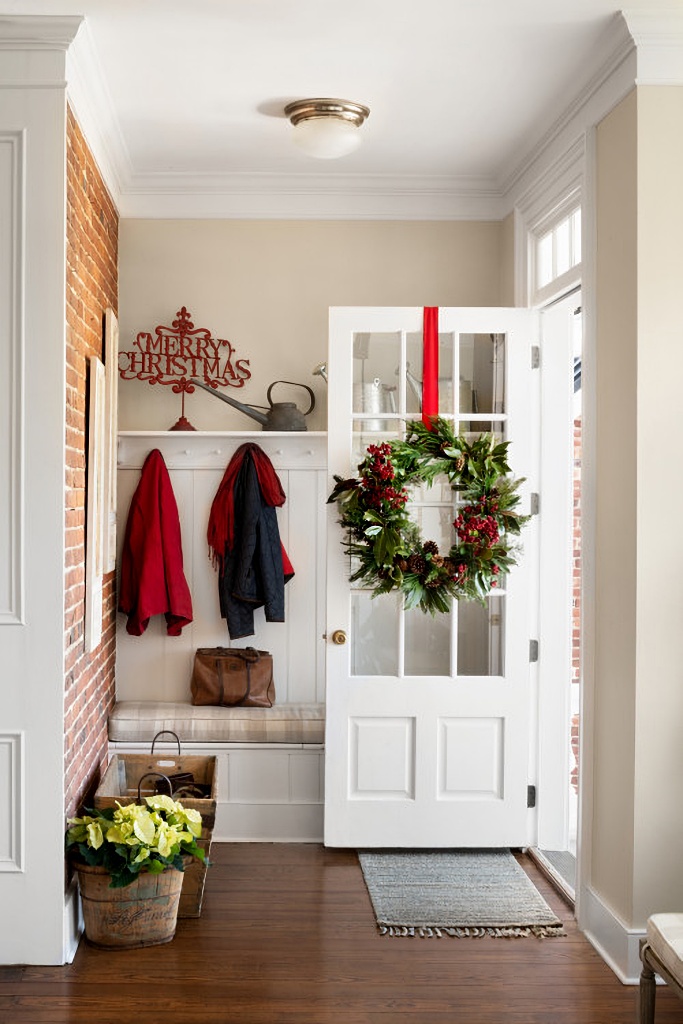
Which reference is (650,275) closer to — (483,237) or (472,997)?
(483,237)

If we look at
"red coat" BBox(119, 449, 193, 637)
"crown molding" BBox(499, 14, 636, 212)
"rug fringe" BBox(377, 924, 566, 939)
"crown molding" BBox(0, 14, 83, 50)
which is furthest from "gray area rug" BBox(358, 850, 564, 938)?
"crown molding" BBox(0, 14, 83, 50)

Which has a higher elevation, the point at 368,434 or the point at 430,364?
the point at 430,364

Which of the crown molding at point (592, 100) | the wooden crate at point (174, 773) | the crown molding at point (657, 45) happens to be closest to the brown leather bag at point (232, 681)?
the wooden crate at point (174, 773)

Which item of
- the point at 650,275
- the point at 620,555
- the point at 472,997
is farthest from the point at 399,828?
the point at 650,275

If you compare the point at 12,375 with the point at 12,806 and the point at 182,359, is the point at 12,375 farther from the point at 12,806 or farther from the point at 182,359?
the point at 182,359

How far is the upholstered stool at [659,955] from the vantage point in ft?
7.80

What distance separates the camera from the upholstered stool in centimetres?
238

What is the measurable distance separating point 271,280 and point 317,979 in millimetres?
2973

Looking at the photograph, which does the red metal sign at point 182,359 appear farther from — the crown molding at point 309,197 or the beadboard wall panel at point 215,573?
the crown molding at point 309,197

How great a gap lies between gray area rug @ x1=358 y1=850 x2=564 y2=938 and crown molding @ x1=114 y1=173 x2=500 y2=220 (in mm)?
2825

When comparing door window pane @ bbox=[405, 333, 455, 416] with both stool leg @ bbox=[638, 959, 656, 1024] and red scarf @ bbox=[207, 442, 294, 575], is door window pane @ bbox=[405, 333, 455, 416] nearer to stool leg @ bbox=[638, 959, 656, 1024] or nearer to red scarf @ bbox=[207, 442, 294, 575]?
red scarf @ bbox=[207, 442, 294, 575]

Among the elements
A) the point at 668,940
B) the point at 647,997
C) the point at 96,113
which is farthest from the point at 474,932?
the point at 96,113

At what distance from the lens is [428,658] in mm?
4090

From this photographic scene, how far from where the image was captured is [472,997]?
2.90 m
